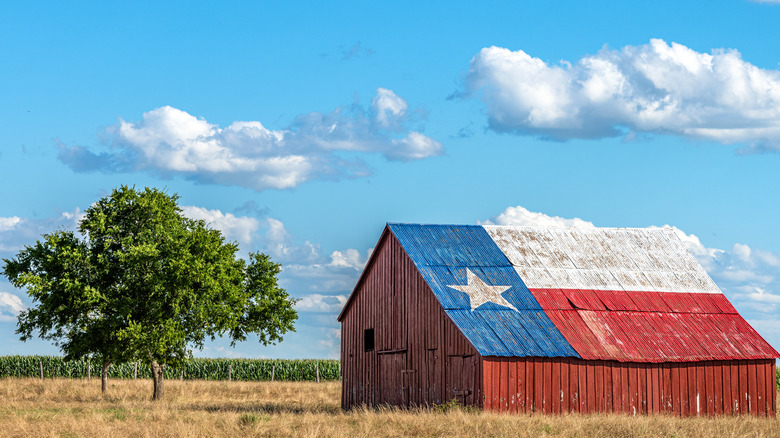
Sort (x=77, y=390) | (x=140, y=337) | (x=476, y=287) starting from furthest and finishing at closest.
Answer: (x=77, y=390)
(x=140, y=337)
(x=476, y=287)

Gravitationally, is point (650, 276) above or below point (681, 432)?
above

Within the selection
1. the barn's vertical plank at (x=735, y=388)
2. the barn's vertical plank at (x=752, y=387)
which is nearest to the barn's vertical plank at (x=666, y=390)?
the barn's vertical plank at (x=735, y=388)

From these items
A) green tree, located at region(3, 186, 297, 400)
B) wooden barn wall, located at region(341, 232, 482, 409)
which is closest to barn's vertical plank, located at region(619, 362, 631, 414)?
wooden barn wall, located at region(341, 232, 482, 409)

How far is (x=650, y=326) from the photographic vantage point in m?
31.4

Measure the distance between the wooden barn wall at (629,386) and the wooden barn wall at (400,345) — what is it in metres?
1.21

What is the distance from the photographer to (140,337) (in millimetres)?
38500

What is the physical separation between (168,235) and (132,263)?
7.44 ft

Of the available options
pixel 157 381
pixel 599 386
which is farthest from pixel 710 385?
pixel 157 381

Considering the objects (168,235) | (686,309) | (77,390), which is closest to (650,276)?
A: (686,309)

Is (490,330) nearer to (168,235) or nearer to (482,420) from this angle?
(482,420)

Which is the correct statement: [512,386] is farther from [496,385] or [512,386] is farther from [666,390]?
[666,390]

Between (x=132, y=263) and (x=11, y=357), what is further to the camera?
(x=11, y=357)

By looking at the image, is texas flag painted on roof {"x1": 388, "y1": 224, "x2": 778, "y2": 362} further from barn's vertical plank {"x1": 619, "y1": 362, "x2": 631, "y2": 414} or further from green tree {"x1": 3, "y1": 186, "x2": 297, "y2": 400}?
green tree {"x1": 3, "y1": 186, "x2": 297, "y2": 400}

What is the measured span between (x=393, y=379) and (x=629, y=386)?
8461 millimetres
